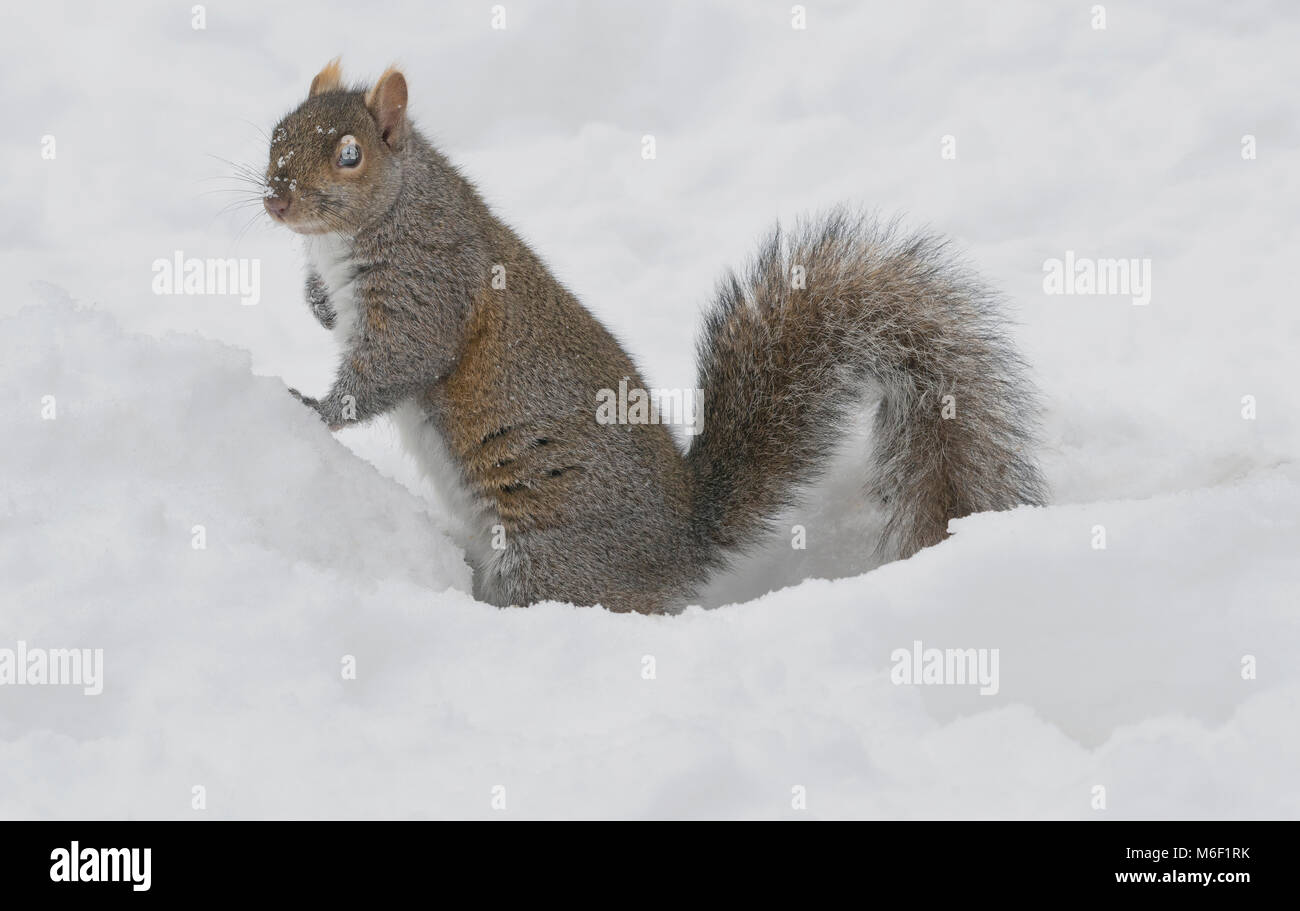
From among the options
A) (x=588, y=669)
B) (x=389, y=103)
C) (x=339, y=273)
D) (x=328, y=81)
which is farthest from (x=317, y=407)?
(x=588, y=669)

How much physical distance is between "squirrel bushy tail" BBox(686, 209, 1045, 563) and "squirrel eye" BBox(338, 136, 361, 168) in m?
1.10

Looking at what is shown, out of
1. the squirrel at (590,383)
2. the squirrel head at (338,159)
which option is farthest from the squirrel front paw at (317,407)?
the squirrel head at (338,159)

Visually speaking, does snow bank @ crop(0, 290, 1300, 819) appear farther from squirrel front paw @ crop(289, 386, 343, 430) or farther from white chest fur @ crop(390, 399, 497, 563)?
white chest fur @ crop(390, 399, 497, 563)

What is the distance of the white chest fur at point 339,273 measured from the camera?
11.7 ft

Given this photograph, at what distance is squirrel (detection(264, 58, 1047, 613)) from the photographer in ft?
11.6

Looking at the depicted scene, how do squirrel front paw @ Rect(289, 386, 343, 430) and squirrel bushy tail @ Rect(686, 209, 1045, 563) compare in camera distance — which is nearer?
squirrel front paw @ Rect(289, 386, 343, 430)

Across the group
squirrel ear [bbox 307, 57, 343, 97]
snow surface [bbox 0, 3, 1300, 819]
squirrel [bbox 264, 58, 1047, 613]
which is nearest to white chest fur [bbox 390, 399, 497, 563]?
squirrel [bbox 264, 58, 1047, 613]

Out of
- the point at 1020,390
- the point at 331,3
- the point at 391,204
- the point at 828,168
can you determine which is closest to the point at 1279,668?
the point at 1020,390

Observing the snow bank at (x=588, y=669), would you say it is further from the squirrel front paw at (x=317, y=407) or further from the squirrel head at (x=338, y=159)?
the squirrel head at (x=338, y=159)

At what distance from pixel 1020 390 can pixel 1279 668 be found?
1501mm

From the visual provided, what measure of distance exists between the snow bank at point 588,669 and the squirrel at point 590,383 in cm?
67

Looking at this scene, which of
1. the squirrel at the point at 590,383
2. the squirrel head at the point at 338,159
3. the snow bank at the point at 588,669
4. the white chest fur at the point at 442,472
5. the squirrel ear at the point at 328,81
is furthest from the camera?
the squirrel ear at the point at 328,81

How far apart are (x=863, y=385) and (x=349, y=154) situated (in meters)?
1.47

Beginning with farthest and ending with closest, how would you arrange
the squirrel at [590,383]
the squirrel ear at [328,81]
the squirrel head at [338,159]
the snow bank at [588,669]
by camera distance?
the squirrel ear at [328,81], the squirrel at [590,383], the squirrel head at [338,159], the snow bank at [588,669]
